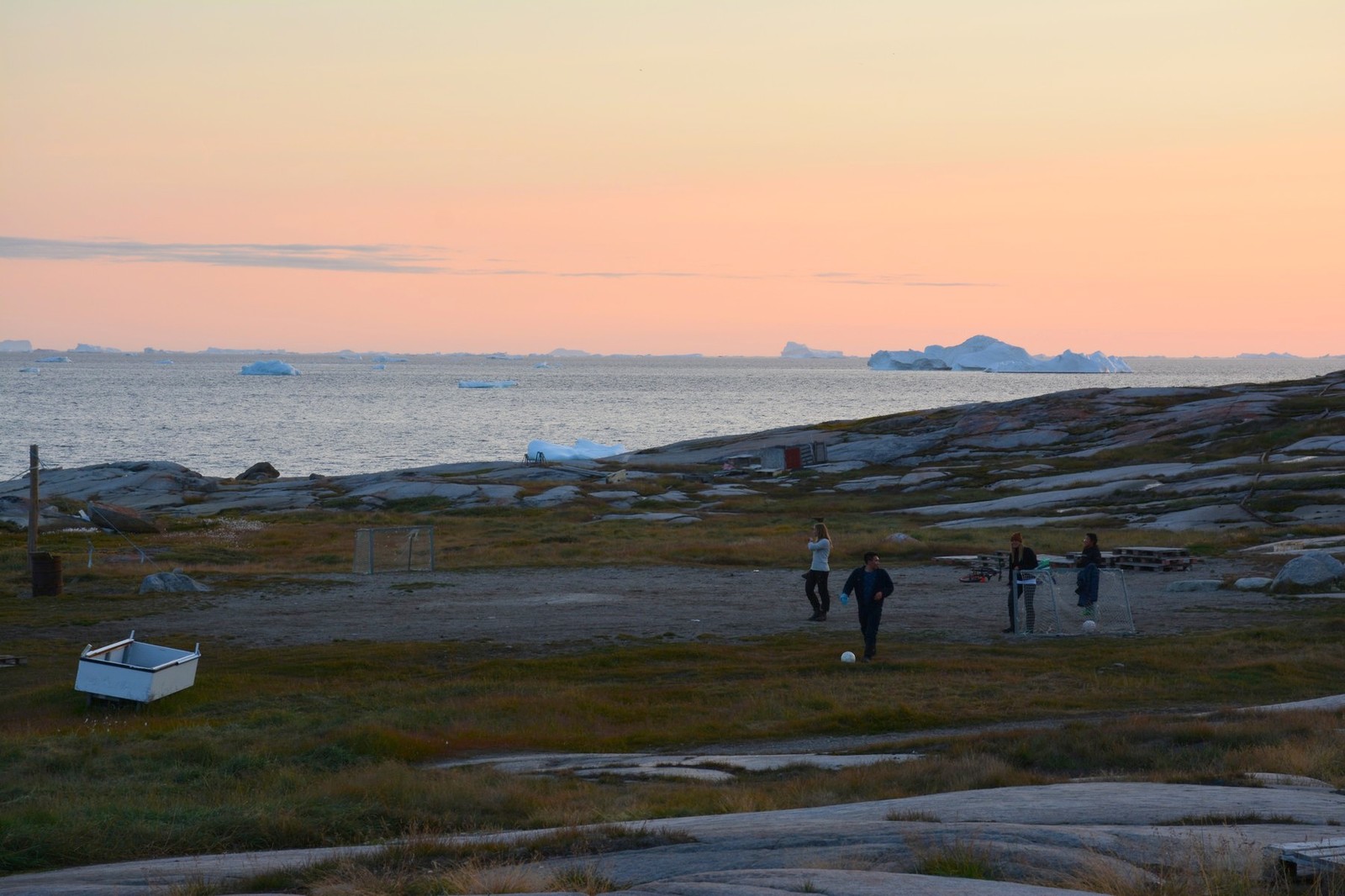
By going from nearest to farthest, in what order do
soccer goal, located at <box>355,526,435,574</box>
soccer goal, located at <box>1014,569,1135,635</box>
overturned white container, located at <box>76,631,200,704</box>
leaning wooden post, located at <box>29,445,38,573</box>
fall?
1. overturned white container, located at <box>76,631,200,704</box>
2. soccer goal, located at <box>1014,569,1135,635</box>
3. leaning wooden post, located at <box>29,445,38,573</box>
4. soccer goal, located at <box>355,526,435,574</box>

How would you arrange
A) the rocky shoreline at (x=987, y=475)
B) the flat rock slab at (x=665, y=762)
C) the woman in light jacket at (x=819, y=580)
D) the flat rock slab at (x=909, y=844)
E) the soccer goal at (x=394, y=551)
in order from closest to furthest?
the flat rock slab at (x=909, y=844), the flat rock slab at (x=665, y=762), the woman in light jacket at (x=819, y=580), the soccer goal at (x=394, y=551), the rocky shoreline at (x=987, y=475)

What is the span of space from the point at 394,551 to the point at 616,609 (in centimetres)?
1151

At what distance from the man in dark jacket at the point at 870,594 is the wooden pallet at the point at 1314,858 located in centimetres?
1301

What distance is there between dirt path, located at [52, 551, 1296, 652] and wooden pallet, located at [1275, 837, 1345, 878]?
16295 mm

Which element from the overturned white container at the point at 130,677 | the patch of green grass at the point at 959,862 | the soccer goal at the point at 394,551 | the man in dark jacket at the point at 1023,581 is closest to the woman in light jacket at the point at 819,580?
the man in dark jacket at the point at 1023,581

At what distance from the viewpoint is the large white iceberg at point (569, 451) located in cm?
8738

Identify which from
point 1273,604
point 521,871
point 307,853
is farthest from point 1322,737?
point 1273,604

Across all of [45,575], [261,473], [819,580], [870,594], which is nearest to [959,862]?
[870,594]

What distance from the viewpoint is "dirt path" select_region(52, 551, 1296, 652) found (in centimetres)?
2478

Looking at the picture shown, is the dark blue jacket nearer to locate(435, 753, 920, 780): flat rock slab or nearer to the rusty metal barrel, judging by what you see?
locate(435, 753, 920, 780): flat rock slab

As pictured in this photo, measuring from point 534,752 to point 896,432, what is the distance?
2845 inches

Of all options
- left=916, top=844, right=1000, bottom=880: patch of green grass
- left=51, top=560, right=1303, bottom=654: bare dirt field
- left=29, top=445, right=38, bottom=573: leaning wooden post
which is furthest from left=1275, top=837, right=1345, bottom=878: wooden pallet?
left=29, top=445, right=38, bottom=573: leaning wooden post

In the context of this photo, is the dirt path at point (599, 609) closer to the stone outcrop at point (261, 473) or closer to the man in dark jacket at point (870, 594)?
the man in dark jacket at point (870, 594)

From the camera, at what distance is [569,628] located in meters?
25.4
